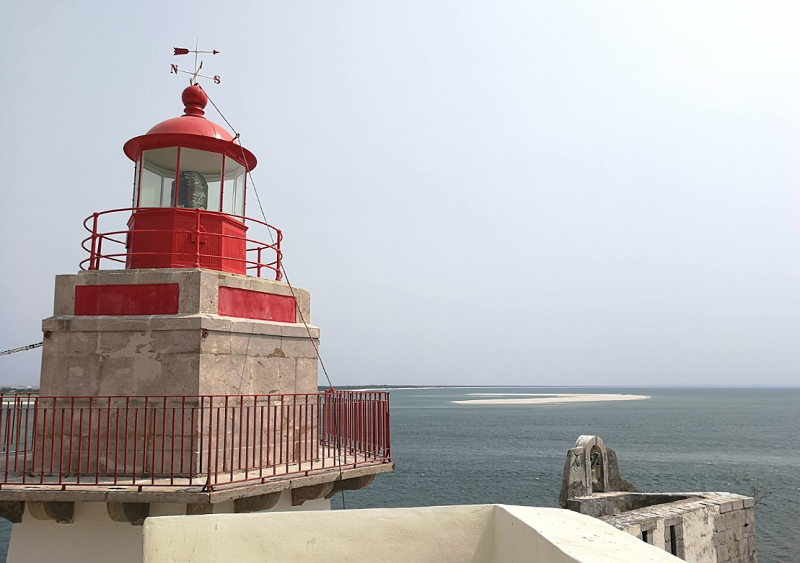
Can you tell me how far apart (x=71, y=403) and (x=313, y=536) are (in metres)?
4.77

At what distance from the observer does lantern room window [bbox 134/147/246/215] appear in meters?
9.38

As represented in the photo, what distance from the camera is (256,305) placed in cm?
880

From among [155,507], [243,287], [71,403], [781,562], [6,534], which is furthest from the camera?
[6,534]

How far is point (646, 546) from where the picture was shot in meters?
3.45

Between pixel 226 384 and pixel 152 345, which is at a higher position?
pixel 152 345

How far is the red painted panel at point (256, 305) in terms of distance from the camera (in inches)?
329

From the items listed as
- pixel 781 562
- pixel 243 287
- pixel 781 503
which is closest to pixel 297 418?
pixel 243 287

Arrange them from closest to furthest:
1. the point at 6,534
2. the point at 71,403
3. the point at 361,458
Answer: the point at 71,403, the point at 361,458, the point at 6,534

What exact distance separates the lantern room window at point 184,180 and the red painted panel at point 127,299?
1672mm

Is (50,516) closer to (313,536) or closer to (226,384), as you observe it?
(226,384)

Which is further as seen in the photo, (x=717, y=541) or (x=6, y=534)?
(x=6, y=534)

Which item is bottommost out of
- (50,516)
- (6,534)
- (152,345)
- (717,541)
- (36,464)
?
(6,534)

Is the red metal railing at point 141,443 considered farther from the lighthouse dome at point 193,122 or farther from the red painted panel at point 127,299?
the lighthouse dome at point 193,122

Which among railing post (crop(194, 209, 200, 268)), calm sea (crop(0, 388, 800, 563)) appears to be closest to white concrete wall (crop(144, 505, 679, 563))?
railing post (crop(194, 209, 200, 268))
